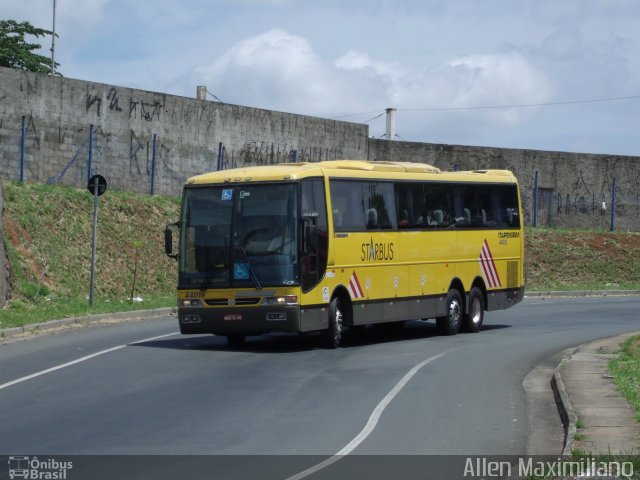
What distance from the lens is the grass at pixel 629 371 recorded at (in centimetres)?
1414

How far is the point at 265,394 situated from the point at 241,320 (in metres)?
5.45

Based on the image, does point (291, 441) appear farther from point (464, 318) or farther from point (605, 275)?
point (605, 275)

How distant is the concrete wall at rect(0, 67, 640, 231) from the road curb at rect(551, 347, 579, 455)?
20.3m

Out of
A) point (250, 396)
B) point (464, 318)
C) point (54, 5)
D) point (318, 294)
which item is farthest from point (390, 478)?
point (54, 5)

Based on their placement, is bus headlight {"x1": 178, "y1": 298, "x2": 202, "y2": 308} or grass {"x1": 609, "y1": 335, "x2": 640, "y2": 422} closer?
grass {"x1": 609, "y1": 335, "x2": 640, "y2": 422}

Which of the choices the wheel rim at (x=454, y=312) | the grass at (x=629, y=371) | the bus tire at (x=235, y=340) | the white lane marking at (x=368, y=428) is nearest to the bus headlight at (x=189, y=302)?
the bus tire at (x=235, y=340)

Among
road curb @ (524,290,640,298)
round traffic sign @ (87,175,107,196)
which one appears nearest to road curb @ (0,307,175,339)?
round traffic sign @ (87,175,107,196)

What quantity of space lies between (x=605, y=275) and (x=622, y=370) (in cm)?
3014

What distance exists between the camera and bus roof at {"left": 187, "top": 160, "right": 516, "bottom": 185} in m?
20.7

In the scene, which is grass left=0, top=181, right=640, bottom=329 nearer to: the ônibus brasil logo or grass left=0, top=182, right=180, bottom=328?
grass left=0, top=182, right=180, bottom=328

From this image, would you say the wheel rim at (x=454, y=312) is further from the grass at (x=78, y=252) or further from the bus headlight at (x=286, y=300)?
the grass at (x=78, y=252)

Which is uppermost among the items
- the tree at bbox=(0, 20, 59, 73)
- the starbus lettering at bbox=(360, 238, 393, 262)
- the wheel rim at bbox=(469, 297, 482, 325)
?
the tree at bbox=(0, 20, 59, 73)

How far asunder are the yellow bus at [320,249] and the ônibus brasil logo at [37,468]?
32.6 feet

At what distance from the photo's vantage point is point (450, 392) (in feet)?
50.5
